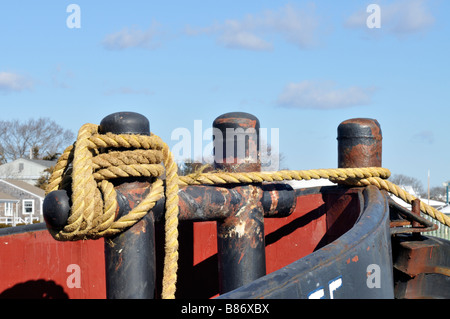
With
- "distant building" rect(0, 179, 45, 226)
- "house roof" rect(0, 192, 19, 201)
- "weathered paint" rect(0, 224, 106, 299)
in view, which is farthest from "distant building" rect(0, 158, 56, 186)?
"weathered paint" rect(0, 224, 106, 299)

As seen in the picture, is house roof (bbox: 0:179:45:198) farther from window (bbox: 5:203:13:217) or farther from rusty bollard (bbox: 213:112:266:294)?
rusty bollard (bbox: 213:112:266:294)

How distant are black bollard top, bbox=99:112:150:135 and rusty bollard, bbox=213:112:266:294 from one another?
30.3 inches

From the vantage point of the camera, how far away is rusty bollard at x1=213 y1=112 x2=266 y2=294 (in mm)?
2947

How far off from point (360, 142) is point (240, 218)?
1.10m

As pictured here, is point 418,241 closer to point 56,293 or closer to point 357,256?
point 357,256

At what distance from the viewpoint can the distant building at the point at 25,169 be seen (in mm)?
50531

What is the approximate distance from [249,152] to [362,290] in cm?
104

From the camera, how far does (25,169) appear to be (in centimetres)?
5112

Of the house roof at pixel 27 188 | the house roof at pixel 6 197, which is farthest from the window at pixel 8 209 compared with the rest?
the house roof at pixel 27 188

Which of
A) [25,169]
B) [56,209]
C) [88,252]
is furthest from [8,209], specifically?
[56,209]

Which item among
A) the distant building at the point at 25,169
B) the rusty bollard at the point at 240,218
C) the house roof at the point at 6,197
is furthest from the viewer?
the distant building at the point at 25,169

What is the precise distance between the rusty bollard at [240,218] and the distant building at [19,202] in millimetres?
38247

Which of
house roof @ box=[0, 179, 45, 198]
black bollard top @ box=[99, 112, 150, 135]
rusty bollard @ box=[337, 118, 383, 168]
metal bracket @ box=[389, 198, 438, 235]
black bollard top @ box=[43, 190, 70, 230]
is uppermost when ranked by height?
black bollard top @ box=[99, 112, 150, 135]

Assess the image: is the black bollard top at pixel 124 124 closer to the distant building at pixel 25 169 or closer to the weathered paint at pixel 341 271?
the weathered paint at pixel 341 271
